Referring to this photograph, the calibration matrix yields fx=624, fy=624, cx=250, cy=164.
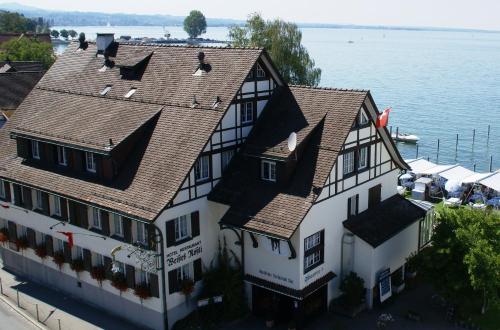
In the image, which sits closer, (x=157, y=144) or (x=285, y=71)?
(x=157, y=144)

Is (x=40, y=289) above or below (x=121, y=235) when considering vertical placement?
below

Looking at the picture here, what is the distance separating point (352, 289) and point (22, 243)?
20.4m

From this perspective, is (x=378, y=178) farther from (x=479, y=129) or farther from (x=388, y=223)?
(x=479, y=129)

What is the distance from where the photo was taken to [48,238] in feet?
122

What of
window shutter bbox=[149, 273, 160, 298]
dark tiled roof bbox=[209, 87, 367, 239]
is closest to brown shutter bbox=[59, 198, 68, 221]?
window shutter bbox=[149, 273, 160, 298]

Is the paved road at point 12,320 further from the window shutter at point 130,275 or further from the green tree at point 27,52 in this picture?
the green tree at point 27,52

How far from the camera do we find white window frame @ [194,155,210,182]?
105 ft

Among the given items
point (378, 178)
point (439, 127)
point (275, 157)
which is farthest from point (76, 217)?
point (439, 127)

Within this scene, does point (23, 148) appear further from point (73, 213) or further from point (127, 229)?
point (127, 229)

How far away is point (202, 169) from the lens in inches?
1273

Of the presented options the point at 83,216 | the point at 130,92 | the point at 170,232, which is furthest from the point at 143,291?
the point at 130,92

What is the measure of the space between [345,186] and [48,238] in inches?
700

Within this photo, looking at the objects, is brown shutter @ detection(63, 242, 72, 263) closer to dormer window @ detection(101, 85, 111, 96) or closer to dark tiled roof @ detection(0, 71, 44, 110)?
dormer window @ detection(101, 85, 111, 96)

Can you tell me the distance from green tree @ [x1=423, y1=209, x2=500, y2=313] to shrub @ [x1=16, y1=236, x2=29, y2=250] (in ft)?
78.3
